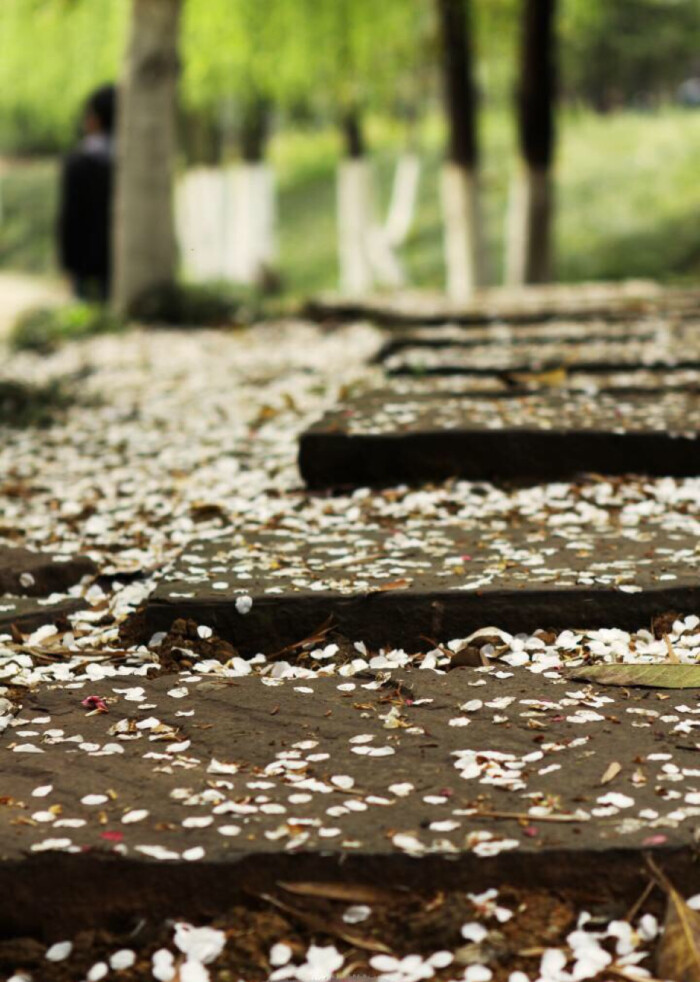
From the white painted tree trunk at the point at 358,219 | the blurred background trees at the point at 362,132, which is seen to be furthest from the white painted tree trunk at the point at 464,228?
the white painted tree trunk at the point at 358,219

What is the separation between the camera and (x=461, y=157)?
12.5 meters

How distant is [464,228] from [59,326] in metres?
5.67

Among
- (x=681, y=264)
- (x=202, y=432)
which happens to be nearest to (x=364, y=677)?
(x=202, y=432)

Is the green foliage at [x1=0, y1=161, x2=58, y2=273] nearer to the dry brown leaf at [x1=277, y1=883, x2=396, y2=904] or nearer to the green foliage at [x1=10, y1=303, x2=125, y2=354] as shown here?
the green foliage at [x1=10, y1=303, x2=125, y2=354]

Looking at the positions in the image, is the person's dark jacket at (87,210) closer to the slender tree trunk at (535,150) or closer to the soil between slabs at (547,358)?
the slender tree trunk at (535,150)

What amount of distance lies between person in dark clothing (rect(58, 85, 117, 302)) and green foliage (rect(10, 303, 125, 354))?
1006 millimetres

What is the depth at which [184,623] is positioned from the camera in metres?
2.78

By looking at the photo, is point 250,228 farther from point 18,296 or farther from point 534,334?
point 534,334

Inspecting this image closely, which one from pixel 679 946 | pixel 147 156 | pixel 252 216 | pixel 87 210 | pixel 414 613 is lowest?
pixel 679 946

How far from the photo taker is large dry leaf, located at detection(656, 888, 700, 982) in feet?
5.62

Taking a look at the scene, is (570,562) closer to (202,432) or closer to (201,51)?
(202,432)

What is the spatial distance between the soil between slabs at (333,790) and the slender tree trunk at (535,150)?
972 cm

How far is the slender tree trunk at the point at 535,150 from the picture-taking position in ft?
36.8

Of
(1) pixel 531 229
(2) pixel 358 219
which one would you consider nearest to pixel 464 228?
(1) pixel 531 229
